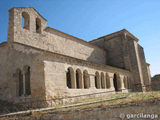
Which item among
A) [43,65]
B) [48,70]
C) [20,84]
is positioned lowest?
[20,84]

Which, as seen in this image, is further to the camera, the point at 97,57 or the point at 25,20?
the point at 97,57

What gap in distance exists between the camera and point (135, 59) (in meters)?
21.9

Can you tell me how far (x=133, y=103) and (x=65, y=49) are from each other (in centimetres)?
1213

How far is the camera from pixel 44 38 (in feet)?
47.5

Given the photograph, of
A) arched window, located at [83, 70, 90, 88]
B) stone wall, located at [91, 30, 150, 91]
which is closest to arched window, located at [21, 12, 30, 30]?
arched window, located at [83, 70, 90, 88]

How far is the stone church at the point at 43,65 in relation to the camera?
10.2 meters

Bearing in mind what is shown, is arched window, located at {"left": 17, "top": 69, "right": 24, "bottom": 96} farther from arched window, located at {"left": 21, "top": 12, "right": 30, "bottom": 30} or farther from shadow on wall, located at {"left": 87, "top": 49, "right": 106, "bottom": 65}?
shadow on wall, located at {"left": 87, "top": 49, "right": 106, "bottom": 65}

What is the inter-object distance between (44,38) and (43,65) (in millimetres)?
5157

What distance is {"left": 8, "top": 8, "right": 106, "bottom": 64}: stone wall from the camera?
1220 cm

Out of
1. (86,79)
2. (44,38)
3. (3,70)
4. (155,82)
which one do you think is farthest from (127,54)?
(3,70)

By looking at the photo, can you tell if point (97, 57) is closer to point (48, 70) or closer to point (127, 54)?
point (127, 54)

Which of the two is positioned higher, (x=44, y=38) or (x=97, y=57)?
(x=44, y=38)

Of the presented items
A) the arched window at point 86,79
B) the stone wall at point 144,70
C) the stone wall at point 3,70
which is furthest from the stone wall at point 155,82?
the stone wall at point 3,70

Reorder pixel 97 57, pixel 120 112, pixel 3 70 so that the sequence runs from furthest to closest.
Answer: pixel 97 57 < pixel 3 70 < pixel 120 112
